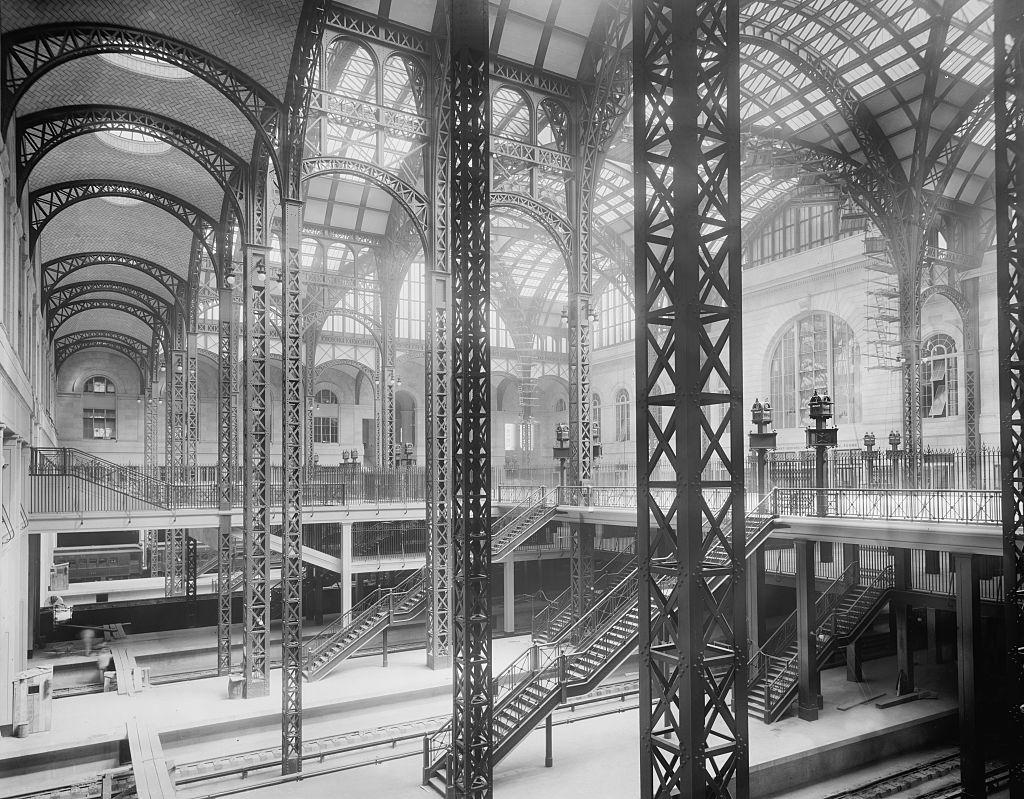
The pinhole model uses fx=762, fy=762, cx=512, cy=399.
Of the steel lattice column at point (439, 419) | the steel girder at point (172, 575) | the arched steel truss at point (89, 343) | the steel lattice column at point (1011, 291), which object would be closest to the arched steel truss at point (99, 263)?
the steel girder at point (172, 575)

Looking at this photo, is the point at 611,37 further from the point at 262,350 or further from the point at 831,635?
the point at 831,635

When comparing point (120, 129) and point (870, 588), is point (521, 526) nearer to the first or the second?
point (870, 588)

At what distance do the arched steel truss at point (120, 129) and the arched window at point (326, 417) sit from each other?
1002 inches

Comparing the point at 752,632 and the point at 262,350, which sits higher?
the point at 262,350

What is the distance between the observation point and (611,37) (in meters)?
23.4

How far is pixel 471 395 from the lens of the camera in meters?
10.0

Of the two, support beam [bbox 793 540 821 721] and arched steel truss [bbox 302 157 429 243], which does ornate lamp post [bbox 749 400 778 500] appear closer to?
support beam [bbox 793 540 821 721]

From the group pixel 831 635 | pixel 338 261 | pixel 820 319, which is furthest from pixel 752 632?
pixel 338 261

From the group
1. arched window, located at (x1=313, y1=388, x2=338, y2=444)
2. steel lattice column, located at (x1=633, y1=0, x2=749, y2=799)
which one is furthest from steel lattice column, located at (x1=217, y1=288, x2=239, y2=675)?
arched window, located at (x1=313, y1=388, x2=338, y2=444)

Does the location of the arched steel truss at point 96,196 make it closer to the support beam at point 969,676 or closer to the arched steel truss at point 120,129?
the arched steel truss at point 120,129

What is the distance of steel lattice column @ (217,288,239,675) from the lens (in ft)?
76.1

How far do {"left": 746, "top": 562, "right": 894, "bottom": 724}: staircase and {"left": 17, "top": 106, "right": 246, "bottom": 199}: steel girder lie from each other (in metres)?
19.5

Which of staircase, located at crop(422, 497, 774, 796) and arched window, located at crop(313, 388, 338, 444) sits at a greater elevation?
arched window, located at crop(313, 388, 338, 444)

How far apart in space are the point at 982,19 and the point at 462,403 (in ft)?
70.4
